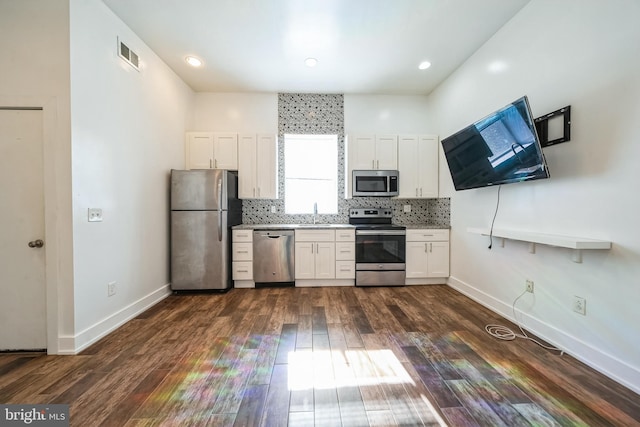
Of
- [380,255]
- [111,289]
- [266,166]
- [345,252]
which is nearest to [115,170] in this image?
[111,289]

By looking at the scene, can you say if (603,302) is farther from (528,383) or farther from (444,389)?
(444,389)

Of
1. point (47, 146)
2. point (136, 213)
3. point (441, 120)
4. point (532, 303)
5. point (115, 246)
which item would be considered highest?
point (441, 120)

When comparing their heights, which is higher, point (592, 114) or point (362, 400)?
point (592, 114)

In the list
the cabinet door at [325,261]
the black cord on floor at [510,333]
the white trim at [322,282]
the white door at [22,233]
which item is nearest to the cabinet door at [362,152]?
the cabinet door at [325,261]

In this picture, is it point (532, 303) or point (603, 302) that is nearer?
point (603, 302)

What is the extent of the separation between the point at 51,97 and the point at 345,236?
3.26m

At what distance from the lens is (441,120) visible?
3.79m

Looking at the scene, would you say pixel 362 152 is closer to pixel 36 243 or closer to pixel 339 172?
pixel 339 172

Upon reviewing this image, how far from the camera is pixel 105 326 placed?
7.38 ft

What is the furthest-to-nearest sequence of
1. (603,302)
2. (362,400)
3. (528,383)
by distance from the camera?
(603,302)
(528,383)
(362,400)

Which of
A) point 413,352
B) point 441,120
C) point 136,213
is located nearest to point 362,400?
point 413,352

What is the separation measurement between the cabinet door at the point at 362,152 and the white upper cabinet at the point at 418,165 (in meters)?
0.42

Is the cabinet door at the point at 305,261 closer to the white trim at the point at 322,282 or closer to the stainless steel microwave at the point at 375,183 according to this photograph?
the white trim at the point at 322,282

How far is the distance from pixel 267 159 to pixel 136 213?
1.83m
